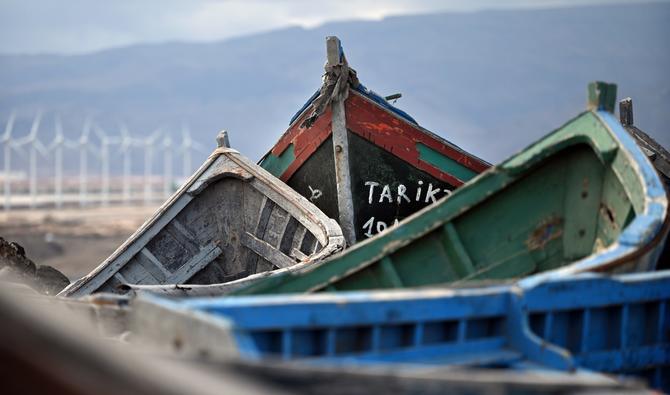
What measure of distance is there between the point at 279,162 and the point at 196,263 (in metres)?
1.53

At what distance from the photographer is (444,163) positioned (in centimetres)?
1127

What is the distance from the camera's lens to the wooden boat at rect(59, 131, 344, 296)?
11102 mm

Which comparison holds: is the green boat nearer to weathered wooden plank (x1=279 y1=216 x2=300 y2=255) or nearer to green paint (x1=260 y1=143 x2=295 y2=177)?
weathered wooden plank (x1=279 y1=216 x2=300 y2=255)

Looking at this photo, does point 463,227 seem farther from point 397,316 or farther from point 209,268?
point 209,268

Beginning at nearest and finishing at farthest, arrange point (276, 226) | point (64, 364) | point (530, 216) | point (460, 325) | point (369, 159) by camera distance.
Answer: point (64, 364) < point (460, 325) < point (530, 216) < point (276, 226) < point (369, 159)

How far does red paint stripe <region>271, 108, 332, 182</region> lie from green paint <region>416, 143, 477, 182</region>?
104 cm

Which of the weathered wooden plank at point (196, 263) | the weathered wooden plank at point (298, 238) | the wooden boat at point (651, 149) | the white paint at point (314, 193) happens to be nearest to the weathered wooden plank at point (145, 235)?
the weathered wooden plank at point (196, 263)

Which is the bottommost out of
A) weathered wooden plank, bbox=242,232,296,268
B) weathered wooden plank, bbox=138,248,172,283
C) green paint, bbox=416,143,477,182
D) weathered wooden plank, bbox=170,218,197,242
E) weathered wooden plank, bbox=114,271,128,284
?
weathered wooden plank, bbox=114,271,128,284

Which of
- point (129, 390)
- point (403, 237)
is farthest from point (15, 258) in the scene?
point (129, 390)

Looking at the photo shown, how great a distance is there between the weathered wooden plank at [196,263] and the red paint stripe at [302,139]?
1155 millimetres

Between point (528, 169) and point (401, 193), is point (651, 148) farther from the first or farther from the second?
point (528, 169)

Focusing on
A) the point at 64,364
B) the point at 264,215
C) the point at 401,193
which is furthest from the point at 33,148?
the point at 64,364

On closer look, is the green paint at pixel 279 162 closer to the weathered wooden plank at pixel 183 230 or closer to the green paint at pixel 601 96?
the weathered wooden plank at pixel 183 230

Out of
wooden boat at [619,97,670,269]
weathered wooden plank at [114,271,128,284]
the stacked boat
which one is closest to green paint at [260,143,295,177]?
the stacked boat
